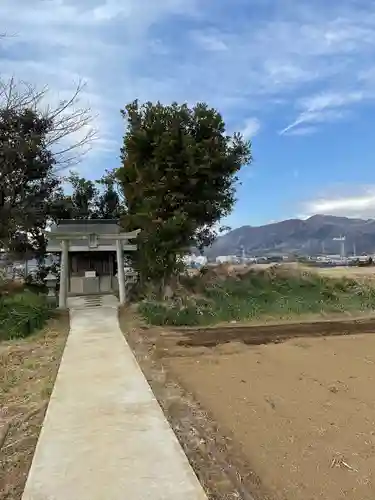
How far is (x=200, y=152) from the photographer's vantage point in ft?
42.2

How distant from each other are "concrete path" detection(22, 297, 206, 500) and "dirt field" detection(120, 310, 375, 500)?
9.3 inches

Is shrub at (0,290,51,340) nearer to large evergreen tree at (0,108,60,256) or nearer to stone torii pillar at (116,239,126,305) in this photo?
stone torii pillar at (116,239,126,305)

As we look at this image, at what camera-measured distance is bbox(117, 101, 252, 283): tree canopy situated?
1287 centimetres

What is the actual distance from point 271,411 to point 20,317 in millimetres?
7205

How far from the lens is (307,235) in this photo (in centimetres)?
9869

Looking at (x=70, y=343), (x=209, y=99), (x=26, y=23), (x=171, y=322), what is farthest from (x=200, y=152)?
(x=70, y=343)

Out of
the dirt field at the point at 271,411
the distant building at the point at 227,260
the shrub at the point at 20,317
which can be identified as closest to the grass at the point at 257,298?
the dirt field at the point at 271,411

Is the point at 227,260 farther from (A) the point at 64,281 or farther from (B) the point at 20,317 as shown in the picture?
(B) the point at 20,317

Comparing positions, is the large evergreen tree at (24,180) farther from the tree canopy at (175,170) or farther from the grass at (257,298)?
the grass at (257,298)

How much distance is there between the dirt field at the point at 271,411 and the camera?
3.45m

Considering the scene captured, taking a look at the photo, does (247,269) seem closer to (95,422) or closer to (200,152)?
(200,152)

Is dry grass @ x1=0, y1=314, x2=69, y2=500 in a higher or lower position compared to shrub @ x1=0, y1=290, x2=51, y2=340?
lower

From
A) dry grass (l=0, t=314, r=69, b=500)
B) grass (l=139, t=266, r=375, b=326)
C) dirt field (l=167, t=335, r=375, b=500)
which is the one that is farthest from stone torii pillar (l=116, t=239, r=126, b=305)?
dirt field (l=167, t=335, r=375, b=500)

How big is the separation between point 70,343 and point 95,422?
4.30m
